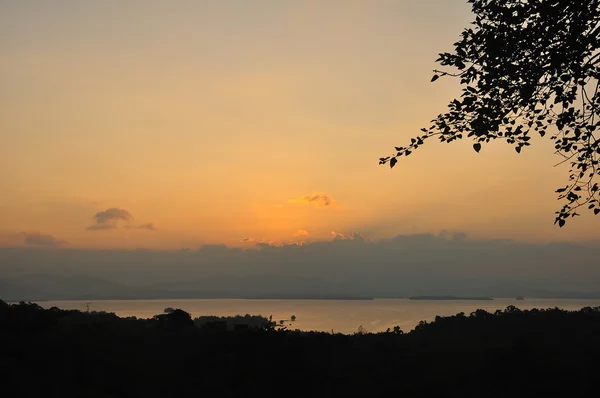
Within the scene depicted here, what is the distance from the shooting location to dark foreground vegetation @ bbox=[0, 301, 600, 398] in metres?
18.8

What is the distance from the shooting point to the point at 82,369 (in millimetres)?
19344

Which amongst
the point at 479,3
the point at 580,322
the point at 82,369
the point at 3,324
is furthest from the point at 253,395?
the point at 580,322

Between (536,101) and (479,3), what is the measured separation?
121 inches

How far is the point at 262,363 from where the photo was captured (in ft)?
68.9

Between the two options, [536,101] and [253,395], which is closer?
[536,101]

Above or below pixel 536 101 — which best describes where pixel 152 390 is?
below

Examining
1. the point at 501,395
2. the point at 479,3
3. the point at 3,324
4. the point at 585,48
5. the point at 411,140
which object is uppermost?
the point at 479,3

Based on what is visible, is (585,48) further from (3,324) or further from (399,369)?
(3,324)

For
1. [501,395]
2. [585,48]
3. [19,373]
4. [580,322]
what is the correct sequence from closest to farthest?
[585,48]
[19,373]
[501,395]
[580,322]

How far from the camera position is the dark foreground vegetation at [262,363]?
18812 millimetres

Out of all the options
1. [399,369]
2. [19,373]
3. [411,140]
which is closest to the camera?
[411,140]

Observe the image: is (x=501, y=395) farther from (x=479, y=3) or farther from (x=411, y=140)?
(x=479, y=3)

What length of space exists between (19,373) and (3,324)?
5.25 meters

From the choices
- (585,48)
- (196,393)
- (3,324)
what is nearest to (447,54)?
(585,48)
